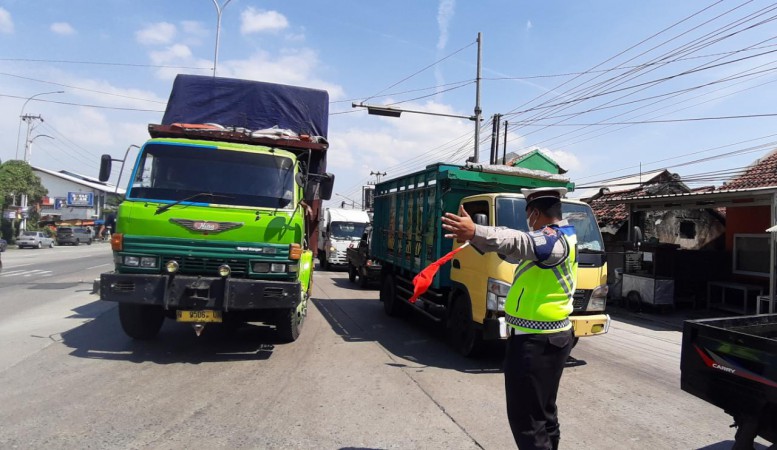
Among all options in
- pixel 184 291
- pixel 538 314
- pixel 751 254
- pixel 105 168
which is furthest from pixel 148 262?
pixel 751 254

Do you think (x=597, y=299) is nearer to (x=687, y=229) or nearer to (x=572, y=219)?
(x=572, y=219)

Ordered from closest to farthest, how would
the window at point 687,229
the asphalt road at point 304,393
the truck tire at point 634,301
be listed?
the asphalt road at point 304,393, the truck tire at point 634,301, the window at point 687,229

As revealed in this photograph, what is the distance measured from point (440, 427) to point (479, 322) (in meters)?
2.14

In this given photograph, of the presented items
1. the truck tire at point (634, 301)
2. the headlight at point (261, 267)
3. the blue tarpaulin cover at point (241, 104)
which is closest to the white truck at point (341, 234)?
the truck tire at point (634, 301)

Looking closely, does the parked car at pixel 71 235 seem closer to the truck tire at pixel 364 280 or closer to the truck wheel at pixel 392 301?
the truck tire at pixel 364 280

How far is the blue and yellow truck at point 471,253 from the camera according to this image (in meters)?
6.09

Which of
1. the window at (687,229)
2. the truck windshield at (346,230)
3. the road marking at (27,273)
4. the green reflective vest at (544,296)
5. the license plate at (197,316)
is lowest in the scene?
the road marking at (27,273)

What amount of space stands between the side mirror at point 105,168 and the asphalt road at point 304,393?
2404 millimetres

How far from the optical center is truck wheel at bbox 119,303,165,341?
21.4ft

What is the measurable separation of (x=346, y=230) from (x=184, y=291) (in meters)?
15.2

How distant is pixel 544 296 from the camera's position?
283cm

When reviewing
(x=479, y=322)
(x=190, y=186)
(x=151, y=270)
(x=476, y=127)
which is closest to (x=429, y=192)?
(x=479, y=322)

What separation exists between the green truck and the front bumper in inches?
0.5

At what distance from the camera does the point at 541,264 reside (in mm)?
2777
